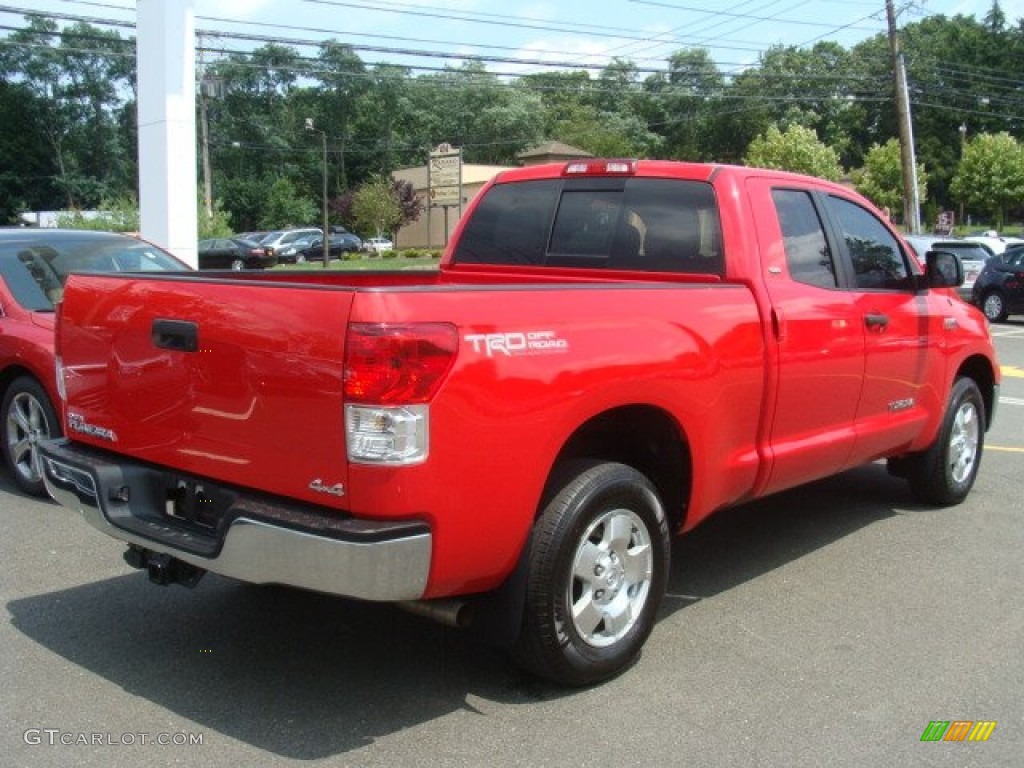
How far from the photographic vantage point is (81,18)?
21.1m

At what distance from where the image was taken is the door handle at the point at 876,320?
17.2 ft

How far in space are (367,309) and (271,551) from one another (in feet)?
2.72

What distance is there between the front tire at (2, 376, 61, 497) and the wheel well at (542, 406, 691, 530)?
147 inches

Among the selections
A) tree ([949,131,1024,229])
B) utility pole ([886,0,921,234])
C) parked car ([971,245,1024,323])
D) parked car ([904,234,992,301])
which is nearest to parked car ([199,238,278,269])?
utility pole ([886,0,921,234])

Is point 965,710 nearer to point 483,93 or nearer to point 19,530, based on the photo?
point 19,530

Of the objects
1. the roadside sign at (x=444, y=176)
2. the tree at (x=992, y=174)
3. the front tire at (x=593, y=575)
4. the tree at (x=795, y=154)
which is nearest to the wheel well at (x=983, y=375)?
the front tire at (x=593, y=575)

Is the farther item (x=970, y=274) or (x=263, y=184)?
(x=263, y=184)

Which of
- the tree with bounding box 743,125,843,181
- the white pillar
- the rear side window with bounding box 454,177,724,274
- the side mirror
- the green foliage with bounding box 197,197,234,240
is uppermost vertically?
the tree with bounding box 743,125,843,181

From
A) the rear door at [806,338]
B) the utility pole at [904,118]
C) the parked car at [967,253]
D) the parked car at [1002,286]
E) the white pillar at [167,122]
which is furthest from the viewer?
the utility pole at [904,118]

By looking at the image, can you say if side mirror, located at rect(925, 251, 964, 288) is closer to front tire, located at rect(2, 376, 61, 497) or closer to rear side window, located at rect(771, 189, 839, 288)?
rear side window, located at rect(771, 189, 839, 288)

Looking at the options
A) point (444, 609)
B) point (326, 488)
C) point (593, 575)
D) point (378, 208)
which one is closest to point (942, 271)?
point (593, 575)

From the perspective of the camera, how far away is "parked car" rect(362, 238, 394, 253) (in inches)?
2492

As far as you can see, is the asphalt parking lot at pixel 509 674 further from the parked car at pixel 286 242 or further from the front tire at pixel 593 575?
the parked car at pixel 286 242

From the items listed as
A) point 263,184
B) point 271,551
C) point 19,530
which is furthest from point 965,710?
point 263,184
